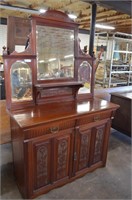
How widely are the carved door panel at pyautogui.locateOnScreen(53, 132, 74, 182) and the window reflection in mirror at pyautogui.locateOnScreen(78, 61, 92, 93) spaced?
670 mm

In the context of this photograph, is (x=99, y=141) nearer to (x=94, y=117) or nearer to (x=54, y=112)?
(x=94, y=117)

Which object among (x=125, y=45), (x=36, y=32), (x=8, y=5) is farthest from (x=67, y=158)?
Result: (x=125, y=45)

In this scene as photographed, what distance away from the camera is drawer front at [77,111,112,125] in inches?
64.7

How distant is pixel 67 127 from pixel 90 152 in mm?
514

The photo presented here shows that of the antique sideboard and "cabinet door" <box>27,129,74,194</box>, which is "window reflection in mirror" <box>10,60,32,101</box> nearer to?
the antique sideboard

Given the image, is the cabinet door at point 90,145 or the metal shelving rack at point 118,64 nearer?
the cabinet door at point 90,145

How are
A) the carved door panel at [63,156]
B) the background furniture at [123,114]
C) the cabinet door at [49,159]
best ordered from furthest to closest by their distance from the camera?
the background furniture at [123,114]
the carved door panel at [63,156]
the cabinet door at [49,159]

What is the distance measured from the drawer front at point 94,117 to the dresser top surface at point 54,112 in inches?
2.1

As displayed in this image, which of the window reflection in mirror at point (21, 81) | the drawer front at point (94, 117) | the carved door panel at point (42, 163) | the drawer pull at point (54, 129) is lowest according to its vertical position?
the carved door panel at point (42, 163)

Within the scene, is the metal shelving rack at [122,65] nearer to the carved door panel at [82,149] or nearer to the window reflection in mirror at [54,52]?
the window reflection in mirror at [54,52]

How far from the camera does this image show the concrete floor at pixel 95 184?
1680mm

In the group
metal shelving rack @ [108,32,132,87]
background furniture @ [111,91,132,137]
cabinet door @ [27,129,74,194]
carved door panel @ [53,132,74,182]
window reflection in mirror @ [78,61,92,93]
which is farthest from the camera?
metal shelving rack @ [108,32,132,87]

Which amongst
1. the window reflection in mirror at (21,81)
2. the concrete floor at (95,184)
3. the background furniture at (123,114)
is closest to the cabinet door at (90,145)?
the concrete floor at (95,184)

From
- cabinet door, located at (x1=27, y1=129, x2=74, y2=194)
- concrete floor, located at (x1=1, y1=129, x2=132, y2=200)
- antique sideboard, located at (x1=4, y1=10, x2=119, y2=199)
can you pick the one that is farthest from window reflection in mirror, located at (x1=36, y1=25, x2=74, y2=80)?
concrete floor, located at (x1=1, y1=129, x2=132, y2=200)
